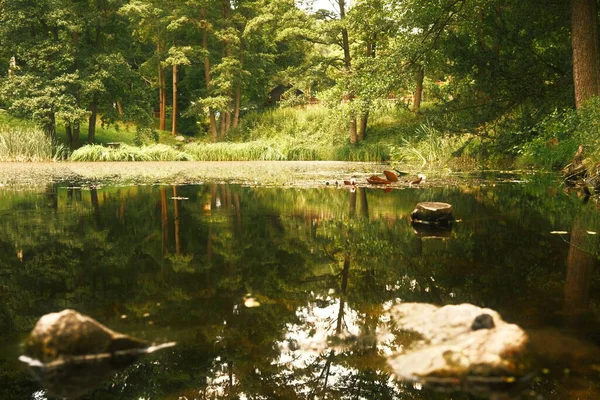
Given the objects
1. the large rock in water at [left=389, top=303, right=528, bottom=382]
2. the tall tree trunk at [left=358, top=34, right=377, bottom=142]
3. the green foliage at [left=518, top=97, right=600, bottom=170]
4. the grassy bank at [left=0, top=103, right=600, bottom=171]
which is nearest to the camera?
the large rock in water at [left=389, top=303, right=528, bottom=382]

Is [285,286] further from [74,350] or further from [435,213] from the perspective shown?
[435,213]

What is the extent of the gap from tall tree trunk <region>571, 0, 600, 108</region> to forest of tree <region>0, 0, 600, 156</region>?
0.02 meters

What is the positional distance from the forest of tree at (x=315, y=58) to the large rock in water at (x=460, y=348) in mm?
9240

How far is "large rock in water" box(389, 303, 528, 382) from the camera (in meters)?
1.89

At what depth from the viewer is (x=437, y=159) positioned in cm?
1628

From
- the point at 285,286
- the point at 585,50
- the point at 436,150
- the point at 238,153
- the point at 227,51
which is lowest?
the point at 285,286

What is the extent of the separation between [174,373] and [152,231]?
3182mm

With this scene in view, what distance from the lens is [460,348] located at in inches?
79.5

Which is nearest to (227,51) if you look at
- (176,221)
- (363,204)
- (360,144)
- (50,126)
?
(360,144)

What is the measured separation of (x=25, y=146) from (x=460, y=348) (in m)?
18.5

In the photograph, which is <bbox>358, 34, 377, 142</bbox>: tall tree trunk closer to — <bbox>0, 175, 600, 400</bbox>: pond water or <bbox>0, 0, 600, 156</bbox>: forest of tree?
<bbox>0, 0, 600, 156</bbox>: forest of tree

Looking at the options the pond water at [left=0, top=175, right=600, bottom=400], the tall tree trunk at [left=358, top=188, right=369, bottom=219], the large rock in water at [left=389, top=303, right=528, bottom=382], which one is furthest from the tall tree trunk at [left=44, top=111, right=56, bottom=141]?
the large rock in water at [left=389, top=303, right=528, bottom=382]

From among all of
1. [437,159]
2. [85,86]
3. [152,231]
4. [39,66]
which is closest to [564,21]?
[437,159]

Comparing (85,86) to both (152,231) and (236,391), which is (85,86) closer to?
(152,231)
